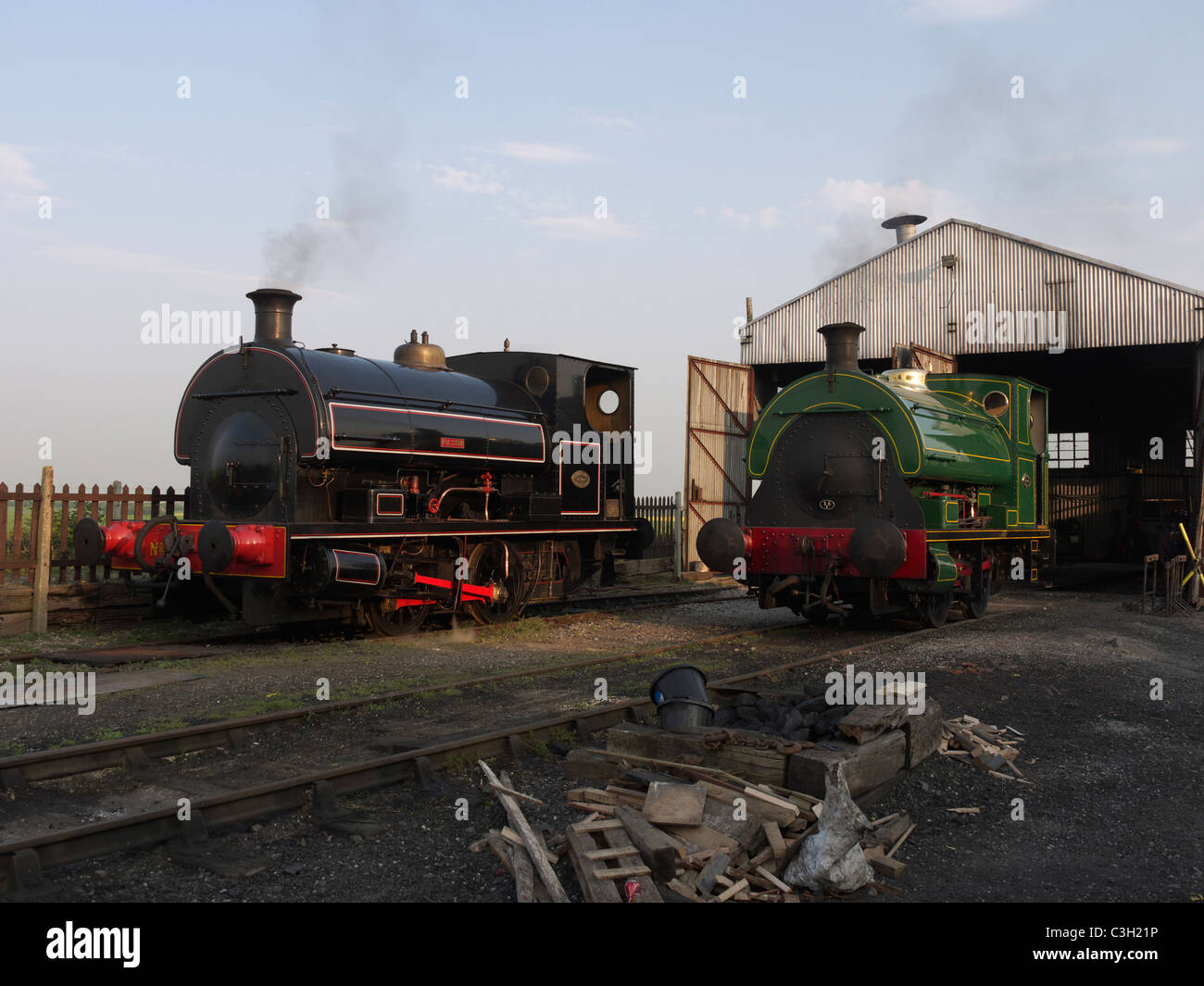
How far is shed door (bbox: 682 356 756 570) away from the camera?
800 inches

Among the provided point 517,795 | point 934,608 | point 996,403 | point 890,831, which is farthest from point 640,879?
point 996,403

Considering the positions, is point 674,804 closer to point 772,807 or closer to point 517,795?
A: point 772,807

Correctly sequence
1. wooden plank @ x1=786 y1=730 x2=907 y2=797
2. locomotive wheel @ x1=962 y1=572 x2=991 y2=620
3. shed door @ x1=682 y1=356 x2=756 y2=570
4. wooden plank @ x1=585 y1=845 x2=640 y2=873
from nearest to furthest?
wooden plank @ x1=585 y1=845 x2=640 y2=873
wooden plank @ x1=786 y1=730 x2=907 y2=797
locomotive wheel @ x1=962 y1=572 x2=991 y2=620
shed door @ x1=682 y1=356 x2=756 y2=570

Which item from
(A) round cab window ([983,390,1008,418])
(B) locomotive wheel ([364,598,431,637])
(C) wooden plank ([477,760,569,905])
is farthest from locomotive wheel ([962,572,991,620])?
(C) wooden plank ([477,760,569,905])

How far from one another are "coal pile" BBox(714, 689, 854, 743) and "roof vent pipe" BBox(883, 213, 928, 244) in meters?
17.0

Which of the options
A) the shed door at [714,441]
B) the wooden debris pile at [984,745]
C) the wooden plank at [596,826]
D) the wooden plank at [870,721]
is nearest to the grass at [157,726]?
the wooden plank at [596,826]

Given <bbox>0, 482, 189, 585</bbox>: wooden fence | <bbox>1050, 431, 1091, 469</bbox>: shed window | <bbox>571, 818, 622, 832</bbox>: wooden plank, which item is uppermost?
<bbox>1050, 431, 1091, 469</bbox>: shed window

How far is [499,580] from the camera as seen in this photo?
12.4m

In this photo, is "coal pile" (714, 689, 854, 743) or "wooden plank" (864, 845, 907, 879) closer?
"wooden plank" (864, 845, 907, 879)

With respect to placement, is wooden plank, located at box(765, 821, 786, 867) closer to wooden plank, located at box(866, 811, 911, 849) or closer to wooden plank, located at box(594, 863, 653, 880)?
wooden plank, located at box(866, 811, 911, 849)

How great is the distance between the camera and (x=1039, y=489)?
51.8 ft

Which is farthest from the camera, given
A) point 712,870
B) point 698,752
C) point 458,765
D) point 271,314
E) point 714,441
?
point 714,441

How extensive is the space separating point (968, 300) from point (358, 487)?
1417 cm
